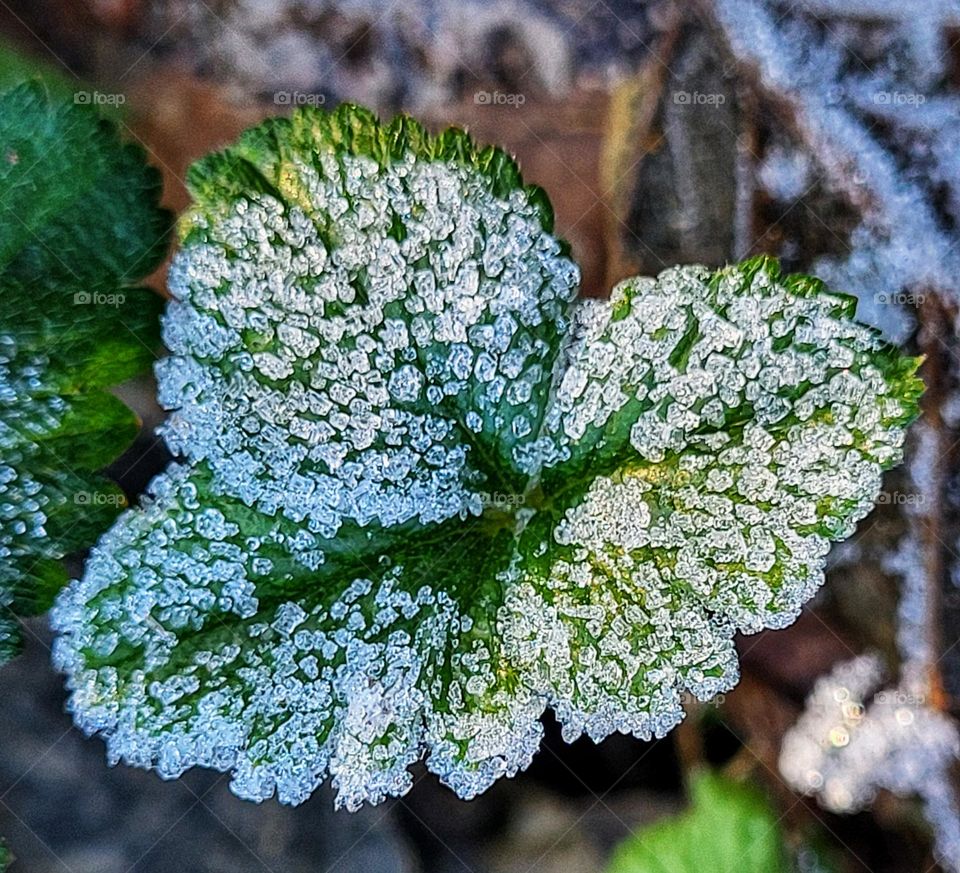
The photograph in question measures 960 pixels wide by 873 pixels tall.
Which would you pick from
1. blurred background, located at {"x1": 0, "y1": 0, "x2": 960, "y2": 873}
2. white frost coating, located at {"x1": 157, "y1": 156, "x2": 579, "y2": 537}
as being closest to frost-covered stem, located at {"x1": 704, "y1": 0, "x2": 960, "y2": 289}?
blurred background, located at {"x1": 0, "y1": 0, "x2": 960, "y2": 873}

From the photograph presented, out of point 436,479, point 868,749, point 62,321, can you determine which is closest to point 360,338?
point 436,479

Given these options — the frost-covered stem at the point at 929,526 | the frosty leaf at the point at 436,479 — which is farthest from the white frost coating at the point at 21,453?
the frost-covered stem at the point at 929,526

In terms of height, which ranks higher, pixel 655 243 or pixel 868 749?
pixel 655 243

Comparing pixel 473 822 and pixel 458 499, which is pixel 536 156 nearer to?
pixel 458 499

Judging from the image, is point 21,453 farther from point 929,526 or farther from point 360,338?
point 929,526

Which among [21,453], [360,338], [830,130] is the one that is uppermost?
[830,130]

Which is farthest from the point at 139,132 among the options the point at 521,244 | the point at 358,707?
the point at 358,707
